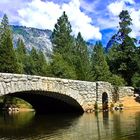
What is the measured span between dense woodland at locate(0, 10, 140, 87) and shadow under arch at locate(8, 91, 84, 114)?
7.21 m

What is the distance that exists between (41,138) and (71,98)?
646 inches

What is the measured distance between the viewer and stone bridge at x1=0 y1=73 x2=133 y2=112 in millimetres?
29078

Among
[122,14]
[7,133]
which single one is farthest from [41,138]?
[122,14]

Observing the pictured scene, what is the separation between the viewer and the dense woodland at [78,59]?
57109mm

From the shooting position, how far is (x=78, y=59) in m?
66.6

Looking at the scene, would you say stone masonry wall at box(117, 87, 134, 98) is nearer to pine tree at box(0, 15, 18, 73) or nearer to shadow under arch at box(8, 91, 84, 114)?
shadow under arch at box(8, 91, 84, 114)

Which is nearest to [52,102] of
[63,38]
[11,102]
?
[11,102]

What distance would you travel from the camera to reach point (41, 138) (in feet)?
71.5

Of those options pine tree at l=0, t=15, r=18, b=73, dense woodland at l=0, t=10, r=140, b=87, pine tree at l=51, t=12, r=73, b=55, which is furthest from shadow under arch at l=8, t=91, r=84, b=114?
pine tree at l=51, t=12, r=73, b=55

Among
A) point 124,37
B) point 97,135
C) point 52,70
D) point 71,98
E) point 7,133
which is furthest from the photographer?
point 124,37

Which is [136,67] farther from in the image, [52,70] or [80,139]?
[80,139]

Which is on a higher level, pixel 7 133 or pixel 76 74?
pixel 76 74

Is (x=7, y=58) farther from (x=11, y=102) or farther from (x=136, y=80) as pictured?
(x=136, y=80)

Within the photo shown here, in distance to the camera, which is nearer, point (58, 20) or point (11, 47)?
point (11, 47)
